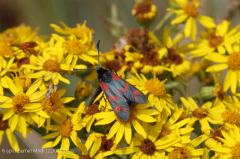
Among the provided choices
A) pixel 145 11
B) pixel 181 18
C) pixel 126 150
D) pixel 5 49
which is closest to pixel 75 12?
pixel 145 11

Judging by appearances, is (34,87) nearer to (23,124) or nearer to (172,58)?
(23,124)

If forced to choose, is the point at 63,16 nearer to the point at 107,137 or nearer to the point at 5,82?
the point at 5,82

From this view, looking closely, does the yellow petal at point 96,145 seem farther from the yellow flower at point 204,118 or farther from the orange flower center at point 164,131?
the yellow flower at point 204,118

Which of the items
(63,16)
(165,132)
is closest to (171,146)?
(165,132)

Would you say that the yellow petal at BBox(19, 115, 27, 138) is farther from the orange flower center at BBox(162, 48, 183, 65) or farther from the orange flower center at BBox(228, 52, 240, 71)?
the orange flower center at BBox(228, 52, 240, 71)

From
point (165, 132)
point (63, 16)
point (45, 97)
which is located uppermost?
point (63, 16)

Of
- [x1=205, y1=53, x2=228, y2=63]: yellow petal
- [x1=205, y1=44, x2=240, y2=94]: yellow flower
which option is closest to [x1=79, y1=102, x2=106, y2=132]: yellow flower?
[x1=205, y1=44, x2=240, y2=94]: yellow flower
